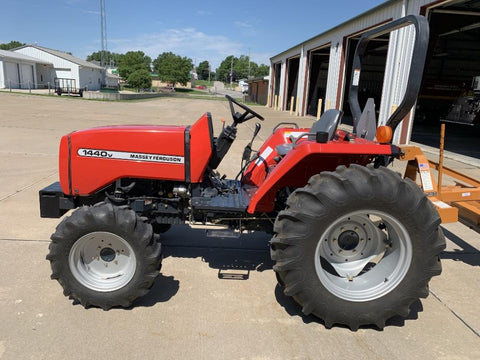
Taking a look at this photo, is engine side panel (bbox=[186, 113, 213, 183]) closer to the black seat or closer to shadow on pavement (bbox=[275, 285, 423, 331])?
the black seat

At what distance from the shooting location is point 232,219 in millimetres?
3096

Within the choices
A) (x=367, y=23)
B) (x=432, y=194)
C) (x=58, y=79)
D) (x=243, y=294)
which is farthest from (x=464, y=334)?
(x=58, y=79)

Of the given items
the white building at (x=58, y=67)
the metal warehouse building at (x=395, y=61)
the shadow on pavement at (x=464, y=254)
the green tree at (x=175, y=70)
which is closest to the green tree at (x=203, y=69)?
the green tree at (x=175, y=70)

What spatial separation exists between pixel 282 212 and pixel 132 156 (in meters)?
1.23

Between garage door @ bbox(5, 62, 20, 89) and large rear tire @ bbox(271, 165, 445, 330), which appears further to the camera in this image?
garage door @ bbox(5, 62, 20, 89)

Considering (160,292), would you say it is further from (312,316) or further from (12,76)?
(12,76)

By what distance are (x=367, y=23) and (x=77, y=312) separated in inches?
559

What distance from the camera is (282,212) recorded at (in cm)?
247

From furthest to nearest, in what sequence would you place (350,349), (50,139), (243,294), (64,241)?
(50,139), (243,294), (64,241), (350,349)

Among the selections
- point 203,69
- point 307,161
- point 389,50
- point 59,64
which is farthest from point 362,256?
point 203,69

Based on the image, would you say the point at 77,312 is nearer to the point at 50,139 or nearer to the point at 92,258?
the point at 92,258

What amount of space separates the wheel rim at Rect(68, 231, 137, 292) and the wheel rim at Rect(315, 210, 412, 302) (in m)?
1.35

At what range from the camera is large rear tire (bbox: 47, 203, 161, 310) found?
8.37 ft

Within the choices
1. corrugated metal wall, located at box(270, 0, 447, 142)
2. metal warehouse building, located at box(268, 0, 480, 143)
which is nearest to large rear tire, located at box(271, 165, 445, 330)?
metal warehouse building, located at box(268, 0, 480, 143)
